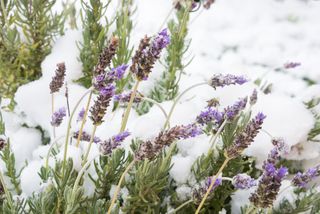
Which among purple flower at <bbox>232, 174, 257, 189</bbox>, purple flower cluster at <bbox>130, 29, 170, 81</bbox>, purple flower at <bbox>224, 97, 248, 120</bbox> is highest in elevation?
purple flower cluster at <bbox>130, 29, 170, 81</bbox>

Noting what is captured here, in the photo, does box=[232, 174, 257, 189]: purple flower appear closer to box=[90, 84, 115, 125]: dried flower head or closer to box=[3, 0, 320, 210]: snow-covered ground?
box=[3, 0, 320, 210]: snow-covered ground

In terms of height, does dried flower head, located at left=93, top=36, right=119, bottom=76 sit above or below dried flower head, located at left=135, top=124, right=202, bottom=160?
above

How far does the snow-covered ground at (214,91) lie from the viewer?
Answer: 1544 millimetres

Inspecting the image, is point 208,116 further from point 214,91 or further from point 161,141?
point 214,91

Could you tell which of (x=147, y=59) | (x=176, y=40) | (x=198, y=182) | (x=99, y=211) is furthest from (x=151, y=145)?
(x=176, y=40)

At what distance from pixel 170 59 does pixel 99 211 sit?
92 cm

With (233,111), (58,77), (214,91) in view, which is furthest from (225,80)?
(214,91)

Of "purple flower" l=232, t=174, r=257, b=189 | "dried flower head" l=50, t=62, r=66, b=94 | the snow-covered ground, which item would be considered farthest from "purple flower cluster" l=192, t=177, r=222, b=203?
"dried flower head" l=50, t=62, r=66, b=94

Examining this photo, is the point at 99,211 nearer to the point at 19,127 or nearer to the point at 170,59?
the point at 19,127

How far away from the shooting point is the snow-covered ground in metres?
1.54

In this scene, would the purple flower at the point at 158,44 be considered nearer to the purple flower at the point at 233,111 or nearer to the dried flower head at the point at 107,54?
the dried flower head at the point at 107,54

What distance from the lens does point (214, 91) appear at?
1.85m

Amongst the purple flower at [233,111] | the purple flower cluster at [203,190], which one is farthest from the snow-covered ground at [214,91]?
the purple flower at [233,111]

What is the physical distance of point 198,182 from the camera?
4.37ft
